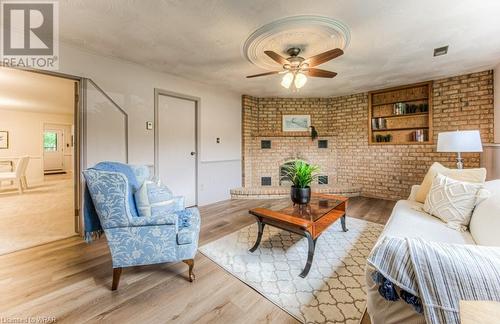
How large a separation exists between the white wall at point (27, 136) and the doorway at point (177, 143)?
587 centimetres

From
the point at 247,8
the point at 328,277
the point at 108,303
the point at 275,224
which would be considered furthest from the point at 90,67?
the point at 328,277

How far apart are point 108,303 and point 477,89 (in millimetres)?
5652

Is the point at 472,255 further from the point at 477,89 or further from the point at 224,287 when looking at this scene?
the point at 477,89

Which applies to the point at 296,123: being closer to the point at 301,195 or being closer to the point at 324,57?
the point at 324,57

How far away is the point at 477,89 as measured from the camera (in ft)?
11.3

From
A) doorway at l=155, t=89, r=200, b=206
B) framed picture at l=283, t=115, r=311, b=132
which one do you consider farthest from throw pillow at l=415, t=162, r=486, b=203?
doorway at l=155, t=89, r=200, b=206

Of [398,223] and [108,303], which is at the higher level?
[398,223]

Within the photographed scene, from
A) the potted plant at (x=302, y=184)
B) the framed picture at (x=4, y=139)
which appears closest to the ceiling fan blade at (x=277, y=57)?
the potted plant at (x=302, y=184)

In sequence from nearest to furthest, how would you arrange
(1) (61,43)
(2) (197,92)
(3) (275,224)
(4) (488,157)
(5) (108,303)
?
(5) (108,303)
(3) (275,224)
(1) (61,43)
(4) (488,157)
(2) (197,92)

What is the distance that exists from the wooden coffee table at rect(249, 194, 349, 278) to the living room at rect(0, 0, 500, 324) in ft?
0.07

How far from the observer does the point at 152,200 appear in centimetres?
188

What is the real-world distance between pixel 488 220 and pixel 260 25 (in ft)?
8.06

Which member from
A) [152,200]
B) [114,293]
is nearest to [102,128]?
[152,200]
